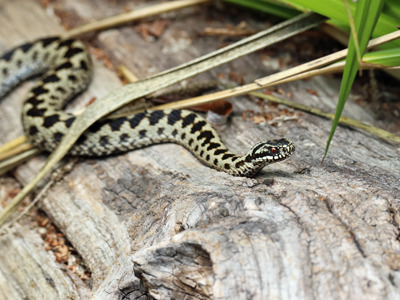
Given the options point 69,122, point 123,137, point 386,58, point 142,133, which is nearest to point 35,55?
point 69,122

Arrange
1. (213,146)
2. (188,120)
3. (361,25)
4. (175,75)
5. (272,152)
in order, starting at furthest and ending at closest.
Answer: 1. (188,120)
2. (175,75)
3. (213,146)
4. (272,152)
5. (361,25)

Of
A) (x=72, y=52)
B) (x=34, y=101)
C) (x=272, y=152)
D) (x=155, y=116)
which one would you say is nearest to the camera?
(x=272, y=152)

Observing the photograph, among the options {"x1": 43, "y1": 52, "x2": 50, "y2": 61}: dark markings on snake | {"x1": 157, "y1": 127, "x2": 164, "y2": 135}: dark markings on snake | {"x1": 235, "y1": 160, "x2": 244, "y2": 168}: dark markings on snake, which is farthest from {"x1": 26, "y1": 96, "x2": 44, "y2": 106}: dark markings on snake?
{"x1": 235, "y1": 160, "x2": 244, "y2": 168}: dark markings on snake

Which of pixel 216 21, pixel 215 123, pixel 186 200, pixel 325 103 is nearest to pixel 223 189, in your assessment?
pixel 186 200

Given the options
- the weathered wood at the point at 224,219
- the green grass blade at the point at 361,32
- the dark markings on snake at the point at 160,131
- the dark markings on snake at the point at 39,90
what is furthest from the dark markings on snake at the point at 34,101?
the green grass blade at the point at 361,32

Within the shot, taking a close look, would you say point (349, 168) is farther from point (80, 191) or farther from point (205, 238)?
point (80, 191)

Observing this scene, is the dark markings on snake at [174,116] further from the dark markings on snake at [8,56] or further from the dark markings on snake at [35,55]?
the dark markings on snake at [8,56]

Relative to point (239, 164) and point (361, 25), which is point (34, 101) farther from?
point (361, 25)

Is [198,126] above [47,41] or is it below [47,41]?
below
